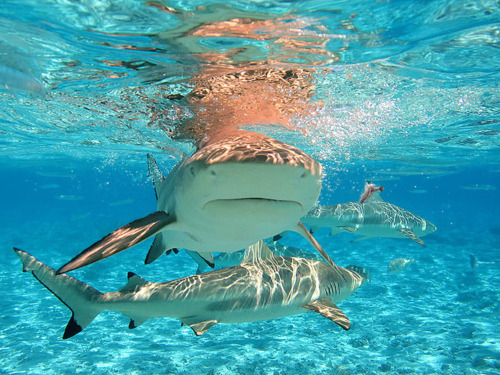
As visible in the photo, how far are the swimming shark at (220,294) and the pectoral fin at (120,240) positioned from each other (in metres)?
2.28

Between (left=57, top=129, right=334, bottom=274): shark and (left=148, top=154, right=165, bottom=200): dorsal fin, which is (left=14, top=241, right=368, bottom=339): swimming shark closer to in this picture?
(left=148, top=154, right=165, bottom=200): dorsal fin

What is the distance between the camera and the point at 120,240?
8.48 ft

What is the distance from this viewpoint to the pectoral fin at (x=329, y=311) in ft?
15.5

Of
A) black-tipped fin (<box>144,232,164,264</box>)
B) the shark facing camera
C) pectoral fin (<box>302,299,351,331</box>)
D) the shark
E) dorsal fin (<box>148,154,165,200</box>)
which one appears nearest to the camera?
the shark

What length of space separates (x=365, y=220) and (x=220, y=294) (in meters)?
6.74

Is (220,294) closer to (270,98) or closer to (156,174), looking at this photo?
(156,174)

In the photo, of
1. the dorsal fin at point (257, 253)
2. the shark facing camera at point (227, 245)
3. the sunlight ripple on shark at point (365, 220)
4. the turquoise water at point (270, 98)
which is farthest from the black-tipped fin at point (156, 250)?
the sunlight ripple on shark at point (365, 220)

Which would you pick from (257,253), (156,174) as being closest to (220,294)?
(257,253)

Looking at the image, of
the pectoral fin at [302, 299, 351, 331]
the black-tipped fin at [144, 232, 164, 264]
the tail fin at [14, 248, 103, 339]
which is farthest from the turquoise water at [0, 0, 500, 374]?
the black-tipped fin at [144, 232, 164, 264]

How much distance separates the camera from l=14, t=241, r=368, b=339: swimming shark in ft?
15.7

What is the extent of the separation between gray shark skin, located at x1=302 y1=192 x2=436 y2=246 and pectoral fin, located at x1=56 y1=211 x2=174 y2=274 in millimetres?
7329

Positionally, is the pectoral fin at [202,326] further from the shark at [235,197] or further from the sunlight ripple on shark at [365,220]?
the sunlight ripple on shark at [365,220]

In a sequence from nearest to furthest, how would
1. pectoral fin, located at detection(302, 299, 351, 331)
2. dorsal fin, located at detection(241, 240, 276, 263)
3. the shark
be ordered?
the shark → pectoral fin, located at detection(302, 299, 351, 331) → dorsal fin, located at detection(241, 240, 276, 263)

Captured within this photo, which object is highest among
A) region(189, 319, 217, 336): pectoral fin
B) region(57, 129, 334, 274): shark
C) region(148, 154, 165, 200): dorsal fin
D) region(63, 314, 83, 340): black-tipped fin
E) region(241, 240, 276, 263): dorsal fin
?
region(57, 129, 334, 274): shark
